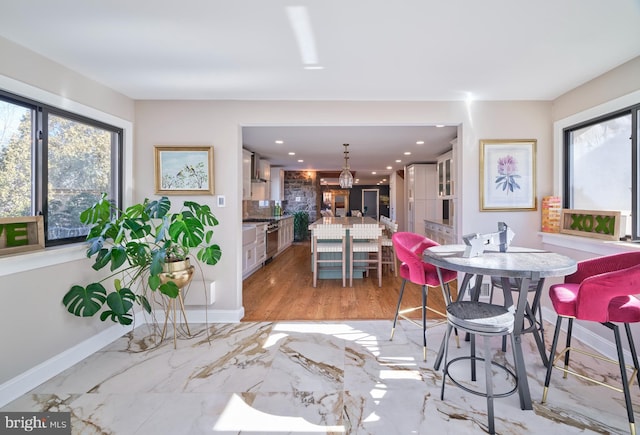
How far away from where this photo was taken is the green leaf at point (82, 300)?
2.35 metres

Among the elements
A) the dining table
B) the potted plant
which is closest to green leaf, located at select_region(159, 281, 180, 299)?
the potted plant

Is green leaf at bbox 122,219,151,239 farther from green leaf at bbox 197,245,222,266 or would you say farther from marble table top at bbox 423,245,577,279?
marble table top at bbox 423,245,577,279

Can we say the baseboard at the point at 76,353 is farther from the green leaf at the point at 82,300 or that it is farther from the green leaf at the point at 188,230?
the green leaf at the point at 188,230

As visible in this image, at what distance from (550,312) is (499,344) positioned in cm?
92

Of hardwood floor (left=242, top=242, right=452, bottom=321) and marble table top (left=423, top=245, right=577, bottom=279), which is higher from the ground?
marble table top (left=423, top=245, right=577, bottom=279)

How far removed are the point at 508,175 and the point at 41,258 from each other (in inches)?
164

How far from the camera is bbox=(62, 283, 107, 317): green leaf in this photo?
235 cm

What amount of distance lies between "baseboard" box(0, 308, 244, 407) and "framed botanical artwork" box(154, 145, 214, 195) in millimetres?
1300

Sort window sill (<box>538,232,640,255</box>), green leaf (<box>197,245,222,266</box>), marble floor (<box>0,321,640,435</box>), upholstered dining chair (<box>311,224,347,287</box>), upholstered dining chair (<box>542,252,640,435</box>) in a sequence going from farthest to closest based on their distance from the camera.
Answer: upholstered dining chair (<box>311,224,347,287</box>) → green leaf (<box>197,245,222,266</box>) → window sill (<box>538,232,640,255</box>) → marble floor (<box>0,321,640,435</box>) → upholstered dining chair (<box>542,252,640,435</box>)

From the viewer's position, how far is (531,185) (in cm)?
323

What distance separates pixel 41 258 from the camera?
2.19 m

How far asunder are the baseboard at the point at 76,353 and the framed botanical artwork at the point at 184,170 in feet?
4.26

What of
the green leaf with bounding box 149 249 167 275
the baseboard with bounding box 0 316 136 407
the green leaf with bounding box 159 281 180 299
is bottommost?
the baseboard with bounding box 0 316 136 407

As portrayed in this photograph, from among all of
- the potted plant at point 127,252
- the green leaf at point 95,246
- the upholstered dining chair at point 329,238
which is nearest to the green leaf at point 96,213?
the potted plant at point 127,252
